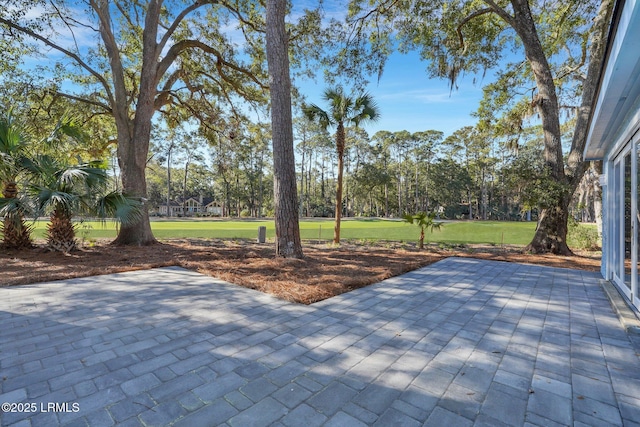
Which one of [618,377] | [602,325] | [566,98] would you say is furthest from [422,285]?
[566,98]

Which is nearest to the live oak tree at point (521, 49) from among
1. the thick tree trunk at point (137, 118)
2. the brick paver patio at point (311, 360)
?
the brick paver patio at point (311, 360)

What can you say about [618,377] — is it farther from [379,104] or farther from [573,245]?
[573,245]

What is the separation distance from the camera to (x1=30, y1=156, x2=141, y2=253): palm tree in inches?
232

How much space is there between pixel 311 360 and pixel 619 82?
371 centimetres

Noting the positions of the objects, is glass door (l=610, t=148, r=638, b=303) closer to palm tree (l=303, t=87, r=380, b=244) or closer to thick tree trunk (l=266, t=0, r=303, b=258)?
thick tree trunk (l=266, t=0, r=303, b=258)

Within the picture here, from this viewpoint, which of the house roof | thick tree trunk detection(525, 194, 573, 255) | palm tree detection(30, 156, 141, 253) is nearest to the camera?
the house roof

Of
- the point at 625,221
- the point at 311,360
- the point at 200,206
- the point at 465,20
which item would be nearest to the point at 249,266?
the point at 311,360

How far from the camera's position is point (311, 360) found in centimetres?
228

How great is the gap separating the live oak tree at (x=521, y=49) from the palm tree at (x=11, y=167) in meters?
9.11

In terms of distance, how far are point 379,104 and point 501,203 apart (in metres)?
43.0

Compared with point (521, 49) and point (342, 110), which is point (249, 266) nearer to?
point (342, 110)

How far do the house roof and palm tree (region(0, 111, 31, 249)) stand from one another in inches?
343

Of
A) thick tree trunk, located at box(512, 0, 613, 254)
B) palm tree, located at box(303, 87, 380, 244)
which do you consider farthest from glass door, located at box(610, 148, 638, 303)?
palm tree, located at box(303, 87, 380, 244)

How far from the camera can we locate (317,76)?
33.8ft
